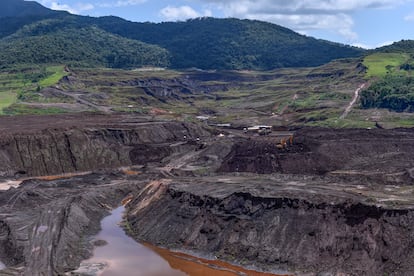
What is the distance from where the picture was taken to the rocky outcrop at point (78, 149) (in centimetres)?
9481

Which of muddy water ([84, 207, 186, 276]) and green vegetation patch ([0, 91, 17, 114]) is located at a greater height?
green vegetation patch ([0, 91, 17, 114])

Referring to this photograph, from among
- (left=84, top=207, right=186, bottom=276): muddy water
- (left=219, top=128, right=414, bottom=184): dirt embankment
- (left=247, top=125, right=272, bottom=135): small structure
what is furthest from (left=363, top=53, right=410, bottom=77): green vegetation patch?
(left=84, top=207, right=186, bottom=276): muddy water

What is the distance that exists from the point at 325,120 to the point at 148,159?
52087 mm

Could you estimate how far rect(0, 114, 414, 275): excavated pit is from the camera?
49.9m

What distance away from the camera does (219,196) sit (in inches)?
2402

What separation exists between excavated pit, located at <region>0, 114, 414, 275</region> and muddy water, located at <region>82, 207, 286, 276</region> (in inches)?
46.5

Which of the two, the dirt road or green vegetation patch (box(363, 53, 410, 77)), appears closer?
the dirt road

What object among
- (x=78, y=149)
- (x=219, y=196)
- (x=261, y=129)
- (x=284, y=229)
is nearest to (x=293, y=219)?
(x=284, y=229)

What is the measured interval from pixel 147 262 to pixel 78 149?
170 feet

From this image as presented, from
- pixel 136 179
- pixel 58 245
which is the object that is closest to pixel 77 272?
pixel 58 245

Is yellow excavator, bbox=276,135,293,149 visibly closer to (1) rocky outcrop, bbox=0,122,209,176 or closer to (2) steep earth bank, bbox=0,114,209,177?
(2) steep earth bank, bbox=0,114,209,177

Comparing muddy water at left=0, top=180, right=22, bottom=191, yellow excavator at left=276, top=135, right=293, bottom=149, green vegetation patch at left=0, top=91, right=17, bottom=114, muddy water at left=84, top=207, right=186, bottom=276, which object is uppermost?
green vegetation patch at left=0, top=91, right=17, bottom=114

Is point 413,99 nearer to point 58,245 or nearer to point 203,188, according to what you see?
point 203,188

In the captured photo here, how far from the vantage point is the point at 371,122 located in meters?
129
